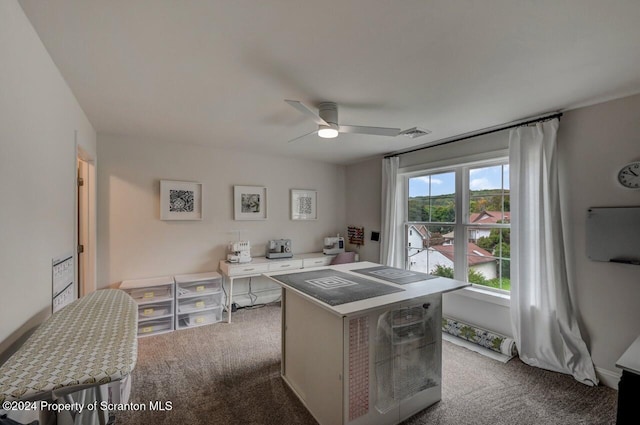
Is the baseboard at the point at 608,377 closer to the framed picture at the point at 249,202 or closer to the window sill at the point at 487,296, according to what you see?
the window sill at the point at 487,296

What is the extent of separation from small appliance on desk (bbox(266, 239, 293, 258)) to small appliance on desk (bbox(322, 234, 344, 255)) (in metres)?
0.65

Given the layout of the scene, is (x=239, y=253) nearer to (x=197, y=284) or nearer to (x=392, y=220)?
(x=197, y=284)

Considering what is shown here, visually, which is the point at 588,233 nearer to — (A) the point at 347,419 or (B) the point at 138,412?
(A) the point at 347,419

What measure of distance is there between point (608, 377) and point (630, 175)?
1607 millimetres

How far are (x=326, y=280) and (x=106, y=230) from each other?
9.13 ft

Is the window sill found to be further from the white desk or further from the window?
the white desk

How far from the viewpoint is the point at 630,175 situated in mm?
2102

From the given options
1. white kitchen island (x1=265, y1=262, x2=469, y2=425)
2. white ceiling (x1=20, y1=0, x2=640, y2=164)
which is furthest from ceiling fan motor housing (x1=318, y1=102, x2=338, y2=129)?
white kitchen island (x1=265, y1=262, x2=469, y2=425)

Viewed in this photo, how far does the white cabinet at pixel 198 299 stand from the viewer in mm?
3311

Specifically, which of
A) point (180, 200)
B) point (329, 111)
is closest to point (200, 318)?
point (180, 200)

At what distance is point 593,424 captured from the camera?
1786 mm

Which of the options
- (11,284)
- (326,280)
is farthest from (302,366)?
(11,284)

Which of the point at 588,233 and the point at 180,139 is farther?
the point at 180,139

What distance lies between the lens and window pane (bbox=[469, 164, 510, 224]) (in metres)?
2.97
